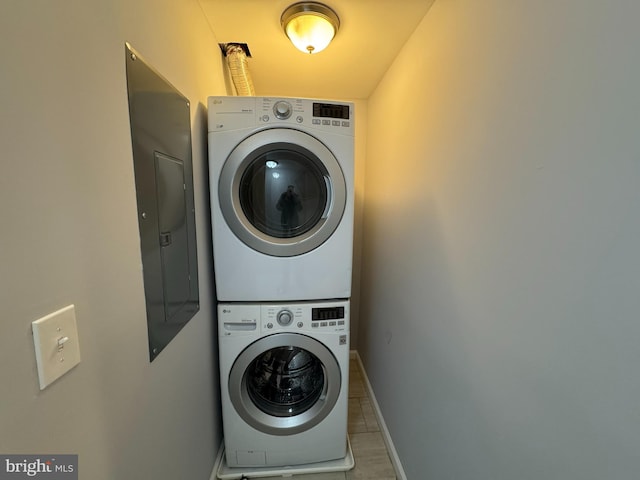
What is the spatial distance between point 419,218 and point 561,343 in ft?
2.39

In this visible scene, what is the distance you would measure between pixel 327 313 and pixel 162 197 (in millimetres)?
830

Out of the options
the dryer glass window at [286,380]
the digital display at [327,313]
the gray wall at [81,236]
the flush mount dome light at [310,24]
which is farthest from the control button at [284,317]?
the flush mount dome light at [310,24]

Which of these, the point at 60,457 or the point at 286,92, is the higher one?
the point at 286,92

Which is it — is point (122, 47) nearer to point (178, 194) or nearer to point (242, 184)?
point (178, 194)

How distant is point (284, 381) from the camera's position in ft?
4.67

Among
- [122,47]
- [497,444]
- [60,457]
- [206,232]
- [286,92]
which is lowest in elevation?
[497,444]

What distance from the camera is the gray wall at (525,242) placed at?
0.46 metres

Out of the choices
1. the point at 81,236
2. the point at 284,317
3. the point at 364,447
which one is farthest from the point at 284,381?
the point at 81,236

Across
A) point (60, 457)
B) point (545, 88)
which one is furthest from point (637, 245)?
point (60, 457)

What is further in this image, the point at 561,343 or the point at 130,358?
the point at 130,358

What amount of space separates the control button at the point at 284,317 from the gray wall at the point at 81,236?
1.49 feet

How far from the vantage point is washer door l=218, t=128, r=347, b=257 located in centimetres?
113

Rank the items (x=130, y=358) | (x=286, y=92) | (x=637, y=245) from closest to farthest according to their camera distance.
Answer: (x=637, y=245)
(x=130, y=358)
(x=286, y=92)

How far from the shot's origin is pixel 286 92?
1961 mm
